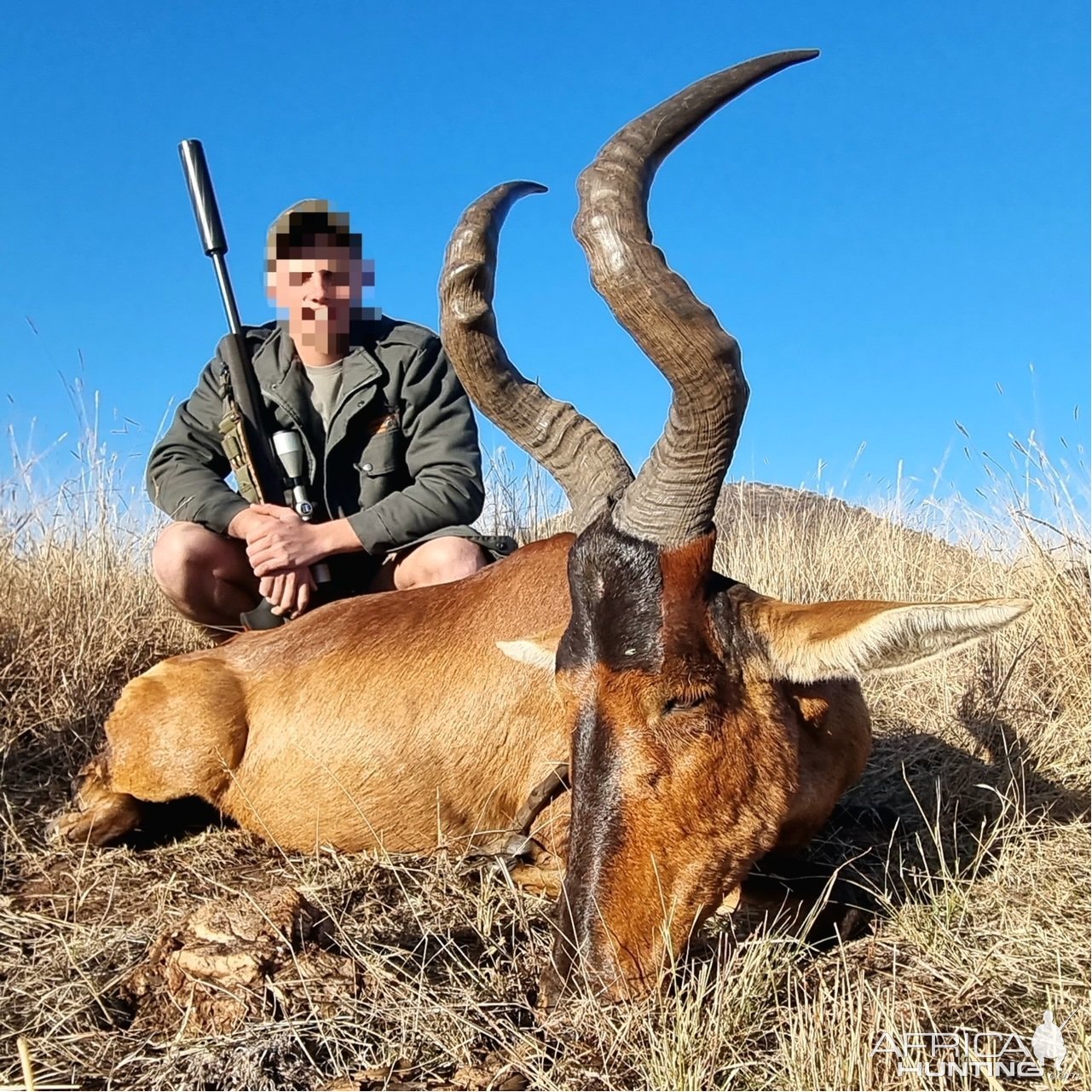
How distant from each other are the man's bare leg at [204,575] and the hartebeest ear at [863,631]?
12.2ft

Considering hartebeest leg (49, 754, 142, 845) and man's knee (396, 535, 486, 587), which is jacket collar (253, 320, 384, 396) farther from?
hartebeest leg (49, 754, 142, 845)

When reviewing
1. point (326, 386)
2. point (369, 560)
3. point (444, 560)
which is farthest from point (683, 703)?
point (326, 386)

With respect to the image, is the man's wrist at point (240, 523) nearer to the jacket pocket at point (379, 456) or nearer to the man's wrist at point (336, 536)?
the man's wrist at point (336, 536)

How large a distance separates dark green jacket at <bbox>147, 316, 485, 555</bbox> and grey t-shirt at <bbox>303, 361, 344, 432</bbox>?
2.1 inches

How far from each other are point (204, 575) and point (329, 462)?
100 centimetres

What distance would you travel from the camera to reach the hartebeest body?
303 centimetres

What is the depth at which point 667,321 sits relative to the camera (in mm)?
3211

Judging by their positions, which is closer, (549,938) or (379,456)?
(549,938)

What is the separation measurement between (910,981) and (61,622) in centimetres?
586

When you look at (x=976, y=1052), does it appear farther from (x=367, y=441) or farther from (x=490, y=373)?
(x=367, y=441)

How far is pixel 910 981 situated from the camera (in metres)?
3.12

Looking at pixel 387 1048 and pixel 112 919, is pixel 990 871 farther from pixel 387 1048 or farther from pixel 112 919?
pixel 112 919

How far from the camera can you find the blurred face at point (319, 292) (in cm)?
623

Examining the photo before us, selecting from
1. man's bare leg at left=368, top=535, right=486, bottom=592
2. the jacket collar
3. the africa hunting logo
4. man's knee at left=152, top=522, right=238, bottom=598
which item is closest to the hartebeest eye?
the africa hunting logo
